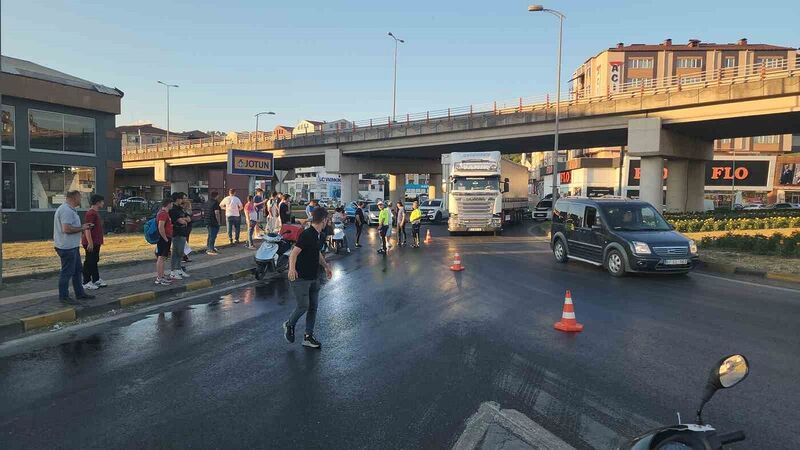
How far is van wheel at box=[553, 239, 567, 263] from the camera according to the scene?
15.8m

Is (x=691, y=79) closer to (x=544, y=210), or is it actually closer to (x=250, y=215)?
(x=544, y=210)

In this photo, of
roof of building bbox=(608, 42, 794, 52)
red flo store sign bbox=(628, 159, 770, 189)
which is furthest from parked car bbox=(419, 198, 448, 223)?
roof of building bbox=(608, 42, 794, 52)

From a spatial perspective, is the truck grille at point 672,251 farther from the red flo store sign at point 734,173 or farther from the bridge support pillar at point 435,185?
the red flo store sign at point 734,173

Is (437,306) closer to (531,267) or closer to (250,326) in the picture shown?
(250,326)

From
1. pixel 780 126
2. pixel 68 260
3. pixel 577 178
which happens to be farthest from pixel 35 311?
pixel 577 178

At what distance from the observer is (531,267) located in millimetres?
14758

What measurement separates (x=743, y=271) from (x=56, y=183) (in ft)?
84.5

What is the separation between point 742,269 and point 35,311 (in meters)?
15.0

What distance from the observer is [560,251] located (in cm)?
1598

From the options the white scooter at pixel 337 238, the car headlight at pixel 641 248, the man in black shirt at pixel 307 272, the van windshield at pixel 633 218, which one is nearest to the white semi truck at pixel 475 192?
the white scooter at pixel 337 238

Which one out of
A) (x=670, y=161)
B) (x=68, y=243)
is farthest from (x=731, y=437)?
(x=670, y=161)

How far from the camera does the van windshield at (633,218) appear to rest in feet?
44.4

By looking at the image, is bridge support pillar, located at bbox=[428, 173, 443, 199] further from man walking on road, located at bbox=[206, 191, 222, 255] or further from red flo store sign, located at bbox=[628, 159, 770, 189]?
man walking on road, located at bbox=[206, 191, 222, 255]

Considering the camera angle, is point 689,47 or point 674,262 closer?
point 674,262
